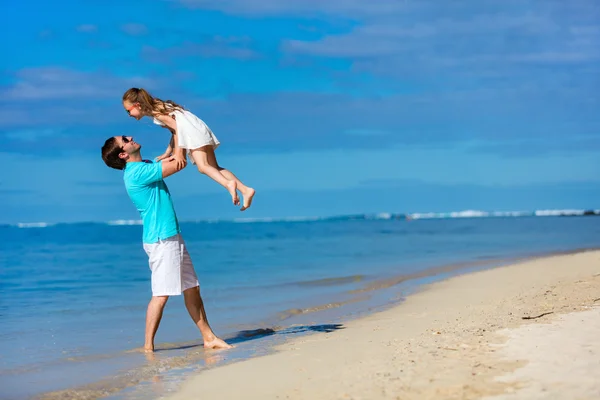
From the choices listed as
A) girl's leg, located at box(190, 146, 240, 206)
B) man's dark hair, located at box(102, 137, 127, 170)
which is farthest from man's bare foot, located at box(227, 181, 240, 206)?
man's dark hair, located at box(102, 137, 127, 170)

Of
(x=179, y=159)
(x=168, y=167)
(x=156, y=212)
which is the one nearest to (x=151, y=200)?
(x=156, y=212)

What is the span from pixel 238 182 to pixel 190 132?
67cm

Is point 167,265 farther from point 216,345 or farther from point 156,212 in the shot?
point 216,345

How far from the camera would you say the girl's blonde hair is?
7246 millimetres

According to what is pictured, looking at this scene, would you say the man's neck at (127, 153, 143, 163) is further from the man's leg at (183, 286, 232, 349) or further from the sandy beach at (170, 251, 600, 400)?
the sandy beach at (170, 251, 600, 400)

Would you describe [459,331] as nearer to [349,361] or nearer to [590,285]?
[349,361]

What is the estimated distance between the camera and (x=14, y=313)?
1178cm

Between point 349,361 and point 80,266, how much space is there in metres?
18.9

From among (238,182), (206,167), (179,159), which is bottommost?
(238,182)

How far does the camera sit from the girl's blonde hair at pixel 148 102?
7.25 m

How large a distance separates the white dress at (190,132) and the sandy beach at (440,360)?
2.12 m

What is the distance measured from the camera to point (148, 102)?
725 centimetres

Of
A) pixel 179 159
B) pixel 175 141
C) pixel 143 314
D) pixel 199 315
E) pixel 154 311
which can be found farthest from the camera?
pixel 143 314

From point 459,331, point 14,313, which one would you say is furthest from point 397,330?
point 14,313
